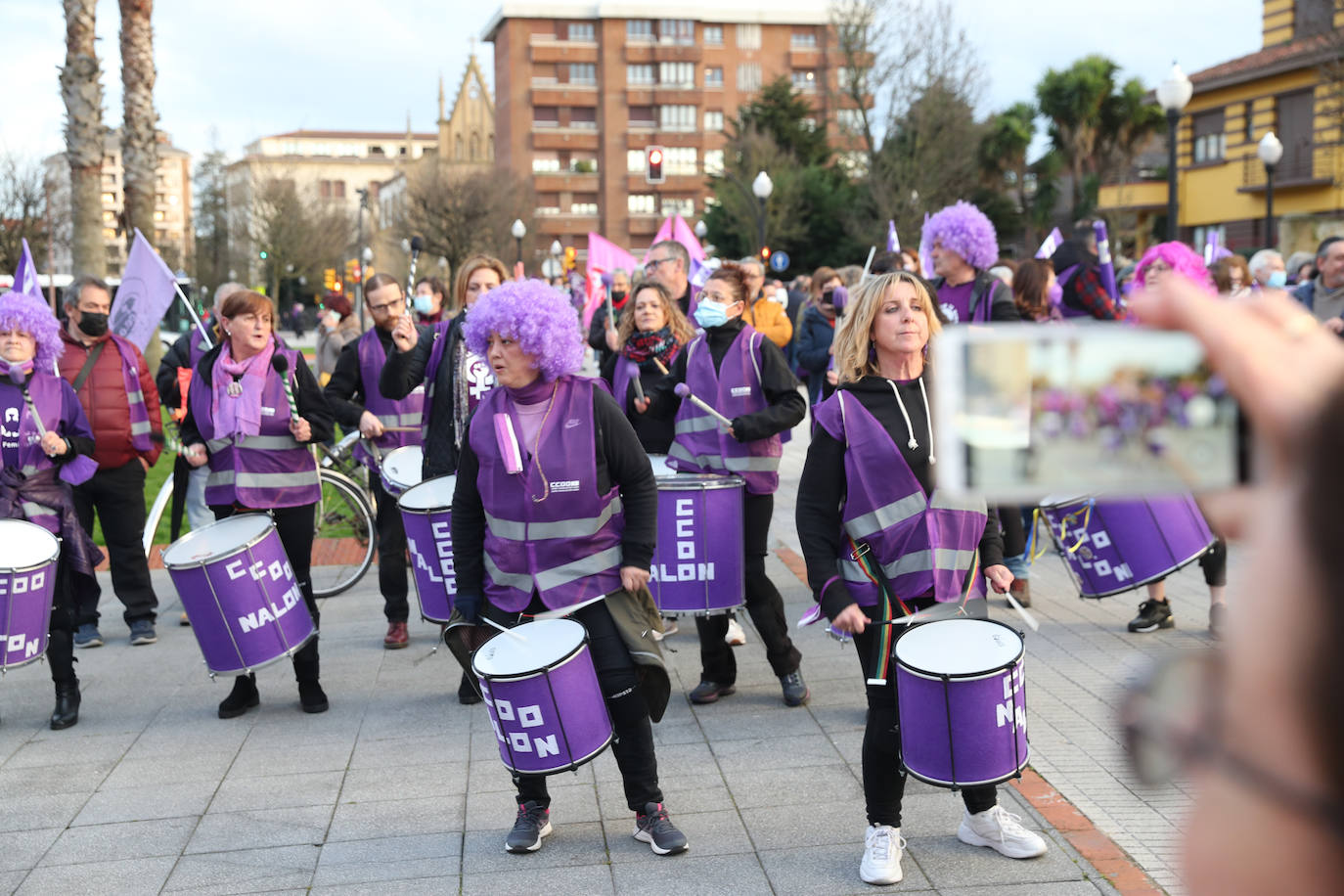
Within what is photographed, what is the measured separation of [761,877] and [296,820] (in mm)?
1823

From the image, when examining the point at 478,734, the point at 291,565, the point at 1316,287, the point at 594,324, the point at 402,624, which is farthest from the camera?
the point at 594,324

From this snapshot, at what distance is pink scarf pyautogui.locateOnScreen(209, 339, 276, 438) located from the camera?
6.54 metres

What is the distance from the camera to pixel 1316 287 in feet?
28.8

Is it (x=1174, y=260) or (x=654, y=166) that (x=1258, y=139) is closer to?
(x=654, y=166)

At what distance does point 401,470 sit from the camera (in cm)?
756

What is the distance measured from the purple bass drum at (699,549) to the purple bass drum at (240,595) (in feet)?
5.63

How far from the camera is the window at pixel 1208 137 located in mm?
44719

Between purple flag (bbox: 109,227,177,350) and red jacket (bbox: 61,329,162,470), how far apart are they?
1.17 meters

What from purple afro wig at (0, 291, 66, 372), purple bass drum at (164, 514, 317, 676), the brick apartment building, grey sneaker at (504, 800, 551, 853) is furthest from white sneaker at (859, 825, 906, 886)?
the brick apartment building

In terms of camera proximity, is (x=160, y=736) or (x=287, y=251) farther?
(x=287, y=251)

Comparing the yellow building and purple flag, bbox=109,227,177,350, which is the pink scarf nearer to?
purple flag, bbox=109,227,177,350

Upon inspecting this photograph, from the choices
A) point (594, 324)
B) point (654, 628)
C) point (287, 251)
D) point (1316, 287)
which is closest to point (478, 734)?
point (654, 628)

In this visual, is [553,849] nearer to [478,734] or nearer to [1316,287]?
[478,734]

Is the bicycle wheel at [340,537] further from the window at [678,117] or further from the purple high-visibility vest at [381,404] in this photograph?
the window at [678,117]
